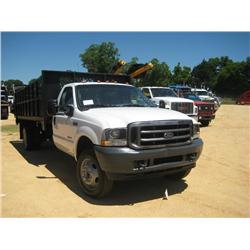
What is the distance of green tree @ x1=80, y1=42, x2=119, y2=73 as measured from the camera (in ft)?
200

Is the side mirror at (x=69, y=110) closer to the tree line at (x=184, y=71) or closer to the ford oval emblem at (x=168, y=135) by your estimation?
the ford oval emblem at (x=168, y=135)

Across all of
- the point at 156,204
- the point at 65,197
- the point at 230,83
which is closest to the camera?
the point at 156,204

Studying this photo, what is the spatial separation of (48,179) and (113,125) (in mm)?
2444

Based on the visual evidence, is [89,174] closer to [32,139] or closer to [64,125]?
[64,125]

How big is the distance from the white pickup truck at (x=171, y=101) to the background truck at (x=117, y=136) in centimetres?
668

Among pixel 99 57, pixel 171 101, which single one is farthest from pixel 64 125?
pixel 99 57

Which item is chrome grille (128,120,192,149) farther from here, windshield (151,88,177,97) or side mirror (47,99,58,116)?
windshield (151,88,177,97)

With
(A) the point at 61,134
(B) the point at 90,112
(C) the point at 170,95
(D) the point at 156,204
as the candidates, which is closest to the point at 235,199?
(D) the point at 156,204

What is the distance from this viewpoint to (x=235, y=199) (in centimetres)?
492

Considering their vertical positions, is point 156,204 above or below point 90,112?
below

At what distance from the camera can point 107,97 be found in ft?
19.1

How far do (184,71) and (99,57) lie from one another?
25737 millimetres

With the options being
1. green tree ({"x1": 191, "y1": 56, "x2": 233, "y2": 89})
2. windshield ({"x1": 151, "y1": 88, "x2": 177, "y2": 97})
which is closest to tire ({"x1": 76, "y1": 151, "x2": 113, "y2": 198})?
windshield ({"x1": 151, "y1": 88, "x2": 177, "y2": 97})
